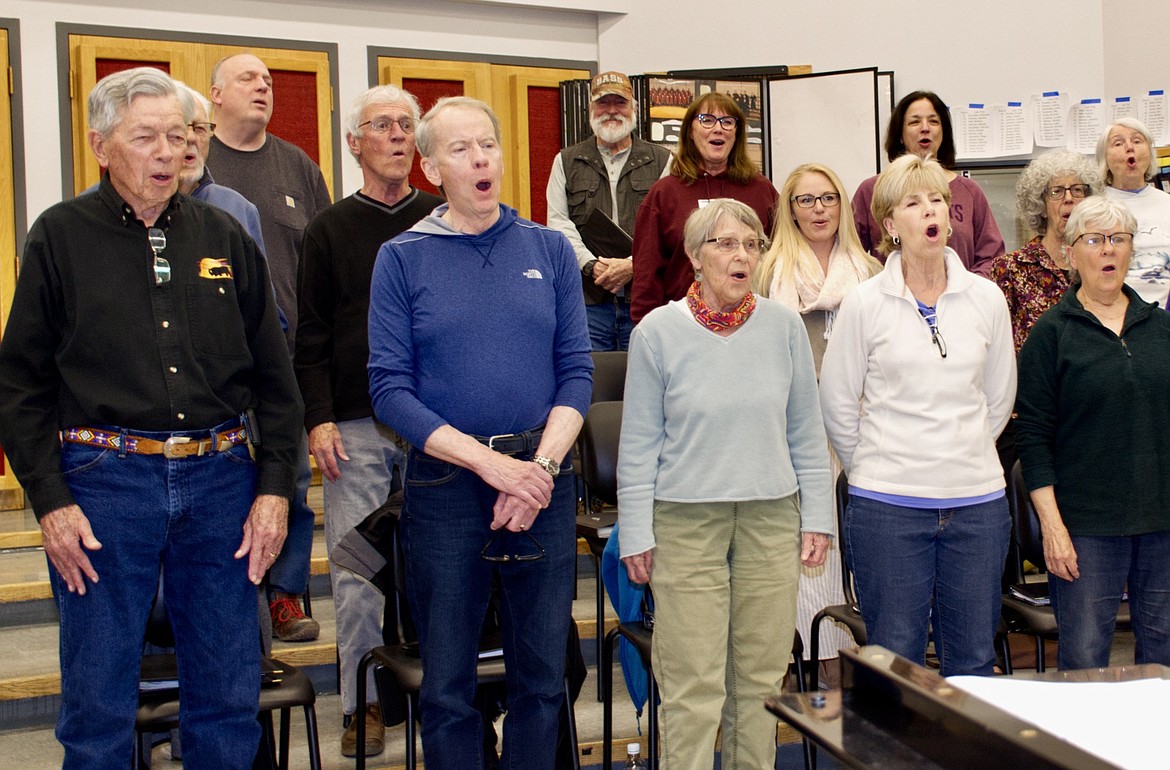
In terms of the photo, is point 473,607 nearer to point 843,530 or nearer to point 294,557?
point 294,557

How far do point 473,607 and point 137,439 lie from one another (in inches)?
28.8

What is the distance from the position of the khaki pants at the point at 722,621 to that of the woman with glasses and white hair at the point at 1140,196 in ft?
6.25

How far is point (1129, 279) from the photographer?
3697mm

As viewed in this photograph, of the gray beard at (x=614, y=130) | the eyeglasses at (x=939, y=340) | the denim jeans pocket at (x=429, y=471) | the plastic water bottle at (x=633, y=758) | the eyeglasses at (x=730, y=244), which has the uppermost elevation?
the gray beard at (x=614, y=130)

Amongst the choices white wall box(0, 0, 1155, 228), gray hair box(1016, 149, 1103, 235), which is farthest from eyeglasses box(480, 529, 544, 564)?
white wall box(0, 0, 1155, 228)

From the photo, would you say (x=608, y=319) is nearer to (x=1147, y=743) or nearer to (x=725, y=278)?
(x=725, y=278)

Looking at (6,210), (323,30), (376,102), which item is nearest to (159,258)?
(376,102)

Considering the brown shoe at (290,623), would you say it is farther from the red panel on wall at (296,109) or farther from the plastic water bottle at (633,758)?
the red panel on wall at (296,109)

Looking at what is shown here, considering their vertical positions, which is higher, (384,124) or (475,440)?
(384,124)

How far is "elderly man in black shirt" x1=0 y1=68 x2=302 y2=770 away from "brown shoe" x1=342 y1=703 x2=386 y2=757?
2.28 ft

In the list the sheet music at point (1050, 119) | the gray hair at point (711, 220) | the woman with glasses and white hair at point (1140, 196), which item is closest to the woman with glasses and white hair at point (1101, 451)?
the gray hair at point (711, 220)

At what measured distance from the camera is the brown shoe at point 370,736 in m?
2.89

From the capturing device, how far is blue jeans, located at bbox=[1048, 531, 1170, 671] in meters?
2.67

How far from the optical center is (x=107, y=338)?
2.09 m
